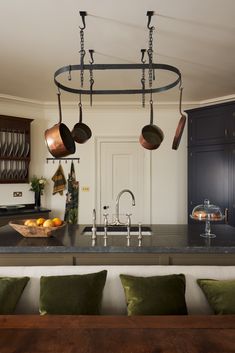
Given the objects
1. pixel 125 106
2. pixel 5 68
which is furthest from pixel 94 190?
pixel 5 68

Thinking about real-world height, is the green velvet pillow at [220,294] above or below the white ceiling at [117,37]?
below

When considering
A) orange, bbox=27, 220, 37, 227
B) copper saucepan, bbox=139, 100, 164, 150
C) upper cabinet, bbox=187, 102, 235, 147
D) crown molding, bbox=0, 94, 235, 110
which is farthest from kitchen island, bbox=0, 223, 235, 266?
crown molding, bbox=0, 94, 235, 110

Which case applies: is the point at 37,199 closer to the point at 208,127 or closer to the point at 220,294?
the point at 208,127

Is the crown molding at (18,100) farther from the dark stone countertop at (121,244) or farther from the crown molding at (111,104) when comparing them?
the dark stone countertop at (121,244)

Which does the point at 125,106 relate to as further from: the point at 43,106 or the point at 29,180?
the point at 29,180

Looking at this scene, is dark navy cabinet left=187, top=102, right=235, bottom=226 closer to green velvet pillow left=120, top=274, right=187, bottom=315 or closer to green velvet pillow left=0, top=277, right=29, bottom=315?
green velvet pillow left=120, top=274, right=187, bottom=315

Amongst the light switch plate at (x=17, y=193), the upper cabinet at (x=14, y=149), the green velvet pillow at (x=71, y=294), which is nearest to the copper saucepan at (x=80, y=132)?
the green velvet pillow at (x=71, y=294)

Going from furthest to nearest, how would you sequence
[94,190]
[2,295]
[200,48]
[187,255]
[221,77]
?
[94,190] < [221,77] < [200,48] < [187,255] < [2,295]

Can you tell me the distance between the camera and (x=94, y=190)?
4945 millimetres

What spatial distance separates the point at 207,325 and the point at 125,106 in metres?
3.92

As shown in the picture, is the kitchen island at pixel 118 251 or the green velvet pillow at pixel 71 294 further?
the kitchen island at pixel 118 251

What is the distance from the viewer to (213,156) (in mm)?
4258

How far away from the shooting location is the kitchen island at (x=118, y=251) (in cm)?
221

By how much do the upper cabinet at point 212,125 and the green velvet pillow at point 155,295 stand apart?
2.77 meters
